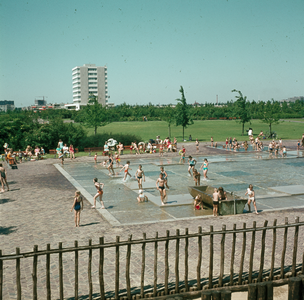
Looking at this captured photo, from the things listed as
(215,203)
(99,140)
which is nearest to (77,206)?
(215,203)

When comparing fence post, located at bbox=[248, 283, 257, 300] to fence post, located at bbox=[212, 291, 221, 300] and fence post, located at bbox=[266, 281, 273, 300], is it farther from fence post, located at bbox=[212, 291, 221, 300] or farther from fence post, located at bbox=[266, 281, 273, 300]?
fence post, located at bbox=[212, 291, 221, 300]

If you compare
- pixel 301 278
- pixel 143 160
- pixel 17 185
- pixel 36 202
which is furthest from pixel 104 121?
pixel 301 278

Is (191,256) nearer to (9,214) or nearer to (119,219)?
(119,219)

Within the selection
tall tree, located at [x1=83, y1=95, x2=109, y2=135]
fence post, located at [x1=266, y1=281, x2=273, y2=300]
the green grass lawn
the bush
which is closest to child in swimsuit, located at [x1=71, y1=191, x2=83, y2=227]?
fence post, located at [x1=266, y1=281, x2=273, y2=300]

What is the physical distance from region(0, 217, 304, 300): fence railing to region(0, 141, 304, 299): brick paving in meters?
0.03

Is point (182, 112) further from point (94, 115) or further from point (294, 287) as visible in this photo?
point (294, 287)

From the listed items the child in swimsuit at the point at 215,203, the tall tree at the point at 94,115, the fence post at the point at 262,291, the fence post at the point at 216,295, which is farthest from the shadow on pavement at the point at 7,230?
the tall tree at the point at 94,115

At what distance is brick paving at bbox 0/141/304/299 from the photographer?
29.8 ft

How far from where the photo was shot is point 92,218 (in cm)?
1535

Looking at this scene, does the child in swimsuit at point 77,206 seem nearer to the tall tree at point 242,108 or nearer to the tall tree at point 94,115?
the tall tree at point 94,115

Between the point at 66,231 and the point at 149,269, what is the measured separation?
4.81 m

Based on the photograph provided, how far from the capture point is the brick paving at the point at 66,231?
907 centimetres

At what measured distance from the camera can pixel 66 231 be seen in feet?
43.9

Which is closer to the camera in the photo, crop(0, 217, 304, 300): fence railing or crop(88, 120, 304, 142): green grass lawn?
crop(0, 217, 304, 300): fence railing
